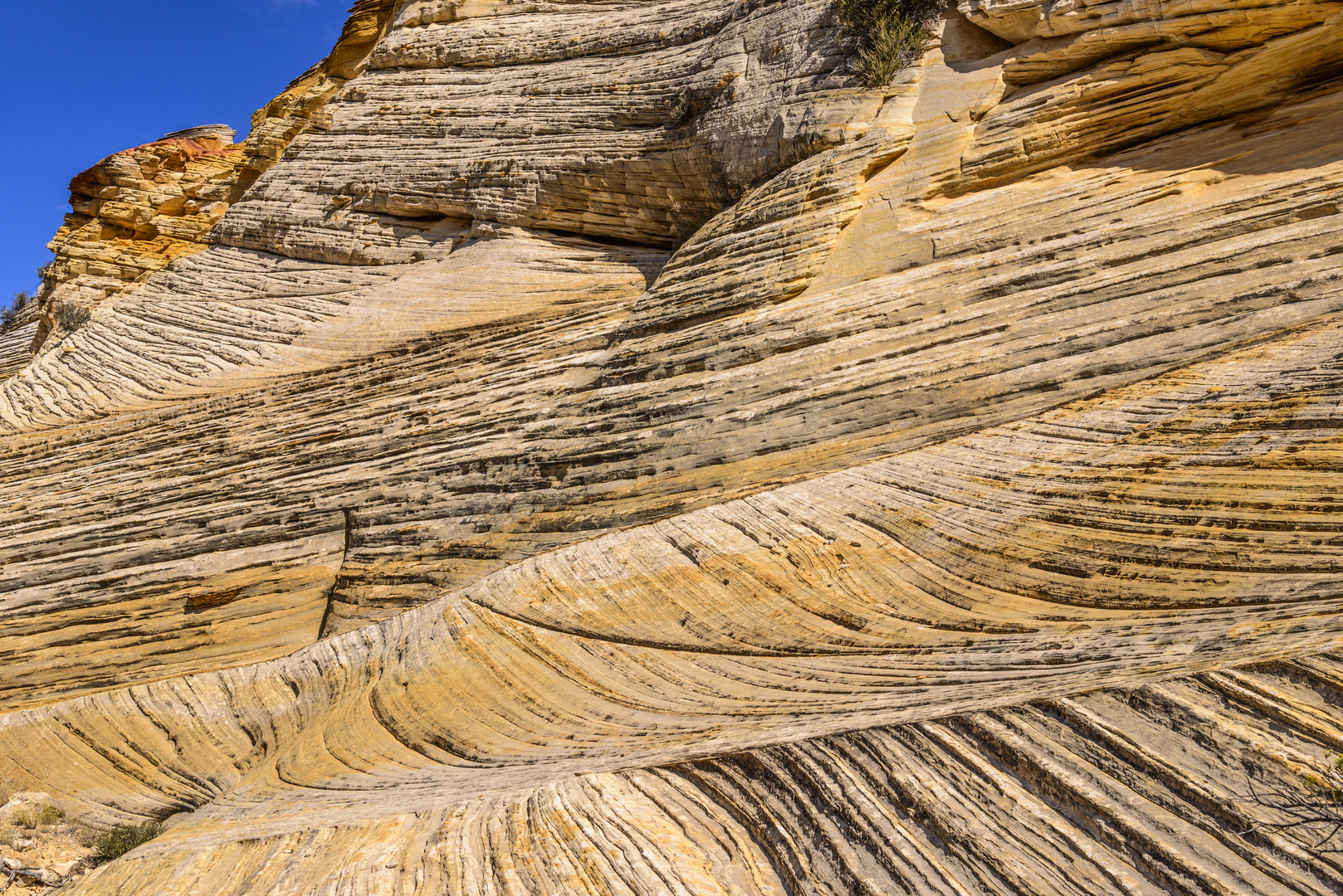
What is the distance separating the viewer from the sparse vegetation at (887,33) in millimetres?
10867

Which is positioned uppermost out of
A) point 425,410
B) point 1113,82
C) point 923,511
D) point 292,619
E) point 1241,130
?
point 1113,82

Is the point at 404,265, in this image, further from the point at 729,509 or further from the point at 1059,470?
the point at 1059,470

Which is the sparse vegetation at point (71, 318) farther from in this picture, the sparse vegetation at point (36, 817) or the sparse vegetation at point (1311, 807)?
the sparse vegetation at point (1311, 807)

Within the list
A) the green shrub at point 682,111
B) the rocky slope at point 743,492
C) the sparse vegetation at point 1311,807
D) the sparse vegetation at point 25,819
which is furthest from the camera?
the green shrub at point 682,111

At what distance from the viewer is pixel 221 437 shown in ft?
40.4

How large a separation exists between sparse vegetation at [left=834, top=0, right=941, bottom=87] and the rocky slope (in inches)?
10.5

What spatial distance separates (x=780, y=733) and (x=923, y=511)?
2859mm

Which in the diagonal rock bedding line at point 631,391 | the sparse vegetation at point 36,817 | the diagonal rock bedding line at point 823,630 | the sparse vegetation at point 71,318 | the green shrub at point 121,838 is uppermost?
the sparse vegetation at point 71,318

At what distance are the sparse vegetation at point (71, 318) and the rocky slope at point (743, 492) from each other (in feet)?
6.20

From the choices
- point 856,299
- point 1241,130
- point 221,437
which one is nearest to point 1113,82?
point 1241,130

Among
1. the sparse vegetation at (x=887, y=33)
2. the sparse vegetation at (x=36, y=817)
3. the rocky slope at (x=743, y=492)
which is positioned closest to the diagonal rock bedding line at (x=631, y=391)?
the rocky slope at (x=743, y=492)

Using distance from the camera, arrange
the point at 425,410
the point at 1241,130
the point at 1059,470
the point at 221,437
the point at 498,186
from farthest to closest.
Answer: the point at 498,186 → the point at 221,437 → the point at 425,410 → the point at 1241,130 → the point at 1059,470

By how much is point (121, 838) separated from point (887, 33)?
11.1 meters

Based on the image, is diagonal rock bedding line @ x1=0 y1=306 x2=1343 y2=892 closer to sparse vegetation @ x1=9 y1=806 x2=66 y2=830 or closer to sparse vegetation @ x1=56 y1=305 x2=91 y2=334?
sparse vegetation @ x1=9 y1=806 x2=66 y2=830
